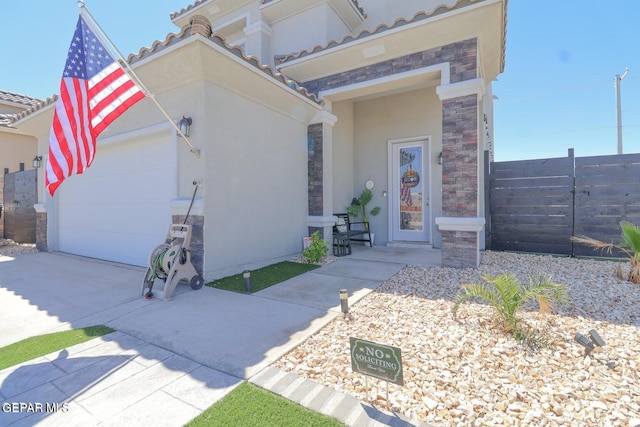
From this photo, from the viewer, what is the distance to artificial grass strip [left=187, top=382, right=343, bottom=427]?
187 cm

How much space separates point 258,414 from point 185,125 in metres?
4.40

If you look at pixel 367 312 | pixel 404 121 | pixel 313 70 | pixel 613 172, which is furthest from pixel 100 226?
pixel 613 172

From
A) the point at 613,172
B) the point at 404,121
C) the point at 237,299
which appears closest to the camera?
the point at 237,299

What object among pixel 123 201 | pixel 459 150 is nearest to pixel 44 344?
pixel 123 201

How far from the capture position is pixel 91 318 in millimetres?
3619

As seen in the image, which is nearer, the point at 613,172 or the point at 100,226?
the point at 613,172

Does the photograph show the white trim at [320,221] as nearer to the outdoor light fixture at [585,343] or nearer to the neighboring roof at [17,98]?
the outdoor light fixture at [585,343]

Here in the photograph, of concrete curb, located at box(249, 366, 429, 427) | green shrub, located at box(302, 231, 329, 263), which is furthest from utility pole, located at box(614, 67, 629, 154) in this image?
concrete curb, located at box(249, 366, 429, 427)

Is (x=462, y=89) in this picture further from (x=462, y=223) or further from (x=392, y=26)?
(x=462, y=223)

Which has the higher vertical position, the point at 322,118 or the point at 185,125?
the point at 322,118

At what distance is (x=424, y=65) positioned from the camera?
5.90 meters

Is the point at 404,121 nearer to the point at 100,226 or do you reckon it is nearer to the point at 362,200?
the point at 362,200

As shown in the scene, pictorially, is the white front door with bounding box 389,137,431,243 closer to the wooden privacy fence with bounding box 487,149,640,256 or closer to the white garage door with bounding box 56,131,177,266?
the wooden privacy fence with bounding box 487,149,640,256

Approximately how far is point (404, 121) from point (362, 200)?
2502 mm
